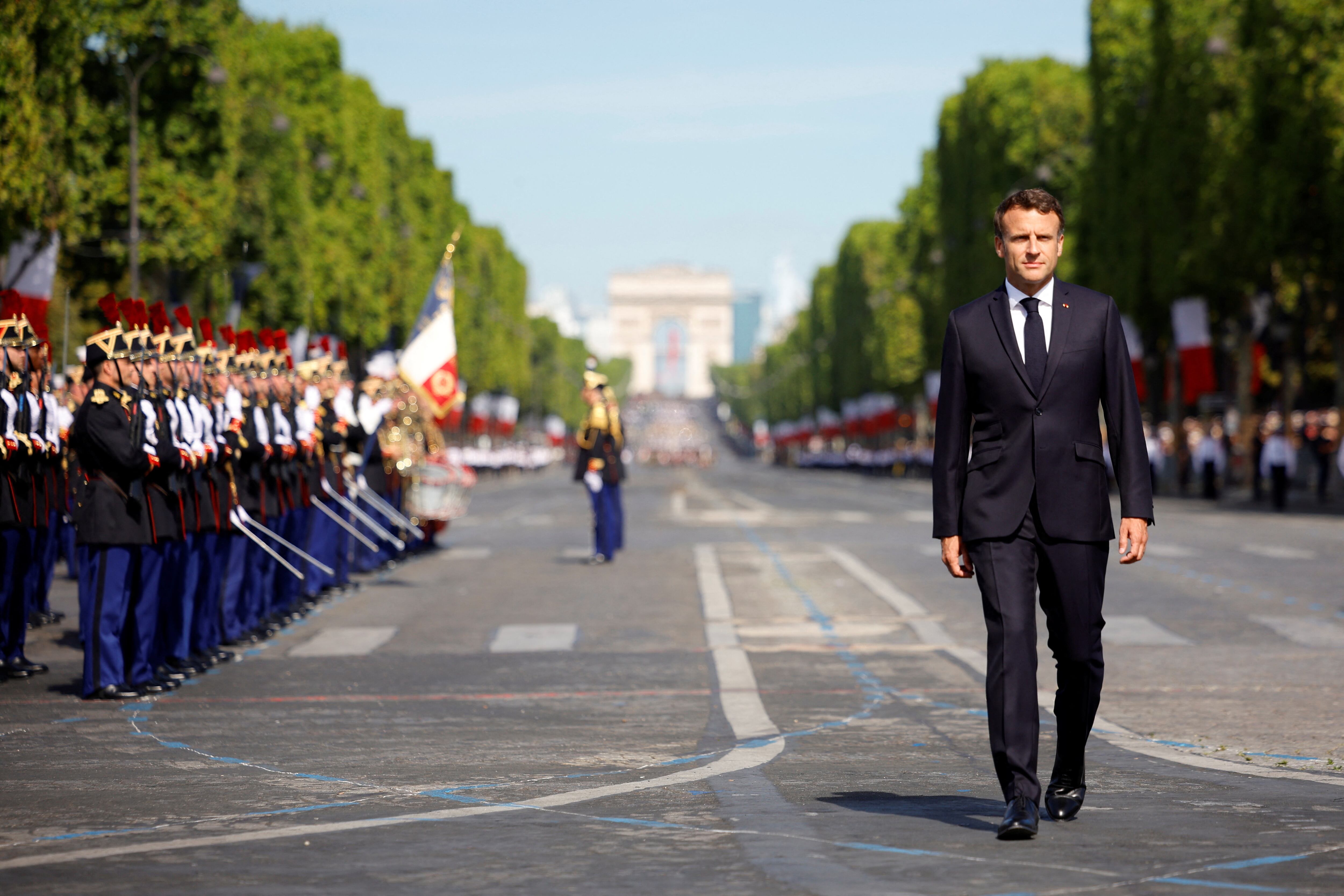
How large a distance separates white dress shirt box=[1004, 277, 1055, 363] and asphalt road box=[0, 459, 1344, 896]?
1591 millimetres

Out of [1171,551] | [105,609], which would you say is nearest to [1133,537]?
[105,609]

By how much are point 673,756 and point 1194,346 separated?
46.8 meters

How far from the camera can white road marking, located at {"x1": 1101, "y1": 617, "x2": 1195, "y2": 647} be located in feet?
50.0

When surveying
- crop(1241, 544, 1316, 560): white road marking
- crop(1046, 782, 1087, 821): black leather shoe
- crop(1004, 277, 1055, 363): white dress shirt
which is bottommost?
crop(1241, 544, 1316, 560): white road marking

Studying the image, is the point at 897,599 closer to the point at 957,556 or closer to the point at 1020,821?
the point at 957,556

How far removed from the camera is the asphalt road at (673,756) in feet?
22.4

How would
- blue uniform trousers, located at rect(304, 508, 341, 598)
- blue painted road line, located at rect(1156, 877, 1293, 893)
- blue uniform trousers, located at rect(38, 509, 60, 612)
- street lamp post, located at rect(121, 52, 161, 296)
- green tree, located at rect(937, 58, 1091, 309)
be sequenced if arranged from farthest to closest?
green tree, located at rect(937, 58, 1091, 309), street lamp post, located at rect(121, 52, 161, 296), blue uniform trousers, located at rect(304, 508, 341, 598), blue uniform trousers, located at rect(38, 509, 60, 612), blue painted road line, located at rect(1156, 877, 1293, 893)

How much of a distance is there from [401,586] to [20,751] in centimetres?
1168

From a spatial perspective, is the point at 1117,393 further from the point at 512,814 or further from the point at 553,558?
the point at 553,558

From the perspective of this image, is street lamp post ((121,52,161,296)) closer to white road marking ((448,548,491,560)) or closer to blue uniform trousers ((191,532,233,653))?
white road marking ((448,548,491,560))

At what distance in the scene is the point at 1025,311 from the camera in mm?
Result: 7516

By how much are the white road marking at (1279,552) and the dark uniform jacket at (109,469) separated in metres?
15.8

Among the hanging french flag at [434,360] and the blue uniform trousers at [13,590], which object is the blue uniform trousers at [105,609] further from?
the hanging french flag at [434,360]

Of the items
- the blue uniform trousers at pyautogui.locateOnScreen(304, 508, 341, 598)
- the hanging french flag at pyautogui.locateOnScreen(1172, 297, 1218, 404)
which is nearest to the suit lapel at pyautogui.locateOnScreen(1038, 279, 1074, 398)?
the blue uniform trousers at pyautogui.locateOnScreen(304, 508, 341, 598)
